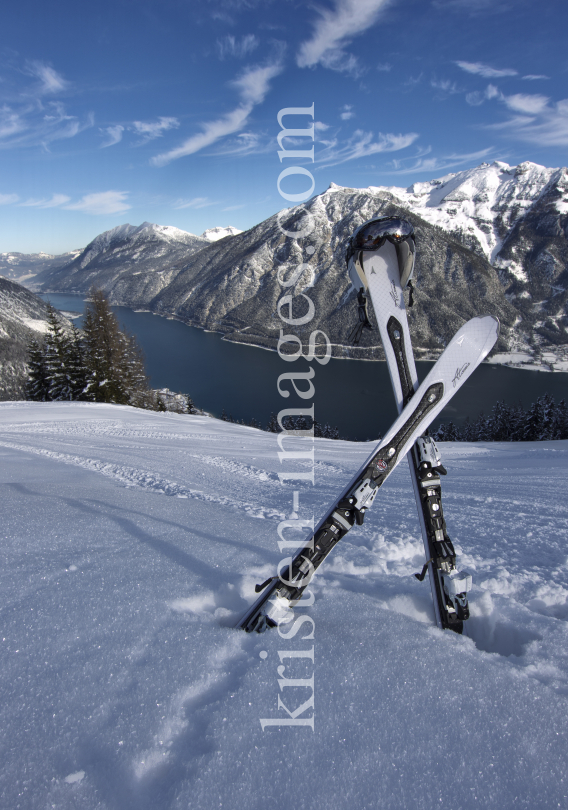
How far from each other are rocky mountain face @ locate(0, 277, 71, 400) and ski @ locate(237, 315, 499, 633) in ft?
253

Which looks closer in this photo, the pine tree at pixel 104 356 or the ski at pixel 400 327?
the ski at pixel 400 327

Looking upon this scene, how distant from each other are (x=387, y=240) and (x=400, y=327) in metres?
0.71

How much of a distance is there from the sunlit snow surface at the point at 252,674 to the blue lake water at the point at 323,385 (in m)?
66.8

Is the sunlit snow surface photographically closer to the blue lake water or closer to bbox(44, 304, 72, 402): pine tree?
bbox(44, 304, 72, 402): pine tree

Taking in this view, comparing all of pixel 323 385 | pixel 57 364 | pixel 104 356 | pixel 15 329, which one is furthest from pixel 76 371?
pixel 15 329

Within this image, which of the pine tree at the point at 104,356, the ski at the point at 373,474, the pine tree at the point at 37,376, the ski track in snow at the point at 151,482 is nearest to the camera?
the ski at the point at 373,474

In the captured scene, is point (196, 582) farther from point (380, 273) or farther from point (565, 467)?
point (565, 467)

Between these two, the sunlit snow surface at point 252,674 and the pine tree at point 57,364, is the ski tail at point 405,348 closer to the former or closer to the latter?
the sunlit snow surface at point 252,674

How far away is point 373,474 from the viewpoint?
8.71ft

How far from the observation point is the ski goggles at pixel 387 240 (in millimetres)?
2941

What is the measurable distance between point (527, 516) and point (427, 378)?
3085mm

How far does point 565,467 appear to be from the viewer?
26.0 feet

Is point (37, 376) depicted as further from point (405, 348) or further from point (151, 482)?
point (405, 348)

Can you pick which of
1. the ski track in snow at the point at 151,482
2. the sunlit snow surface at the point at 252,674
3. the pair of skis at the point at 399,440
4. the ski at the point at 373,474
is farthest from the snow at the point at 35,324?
the ski at the point at 373,474
